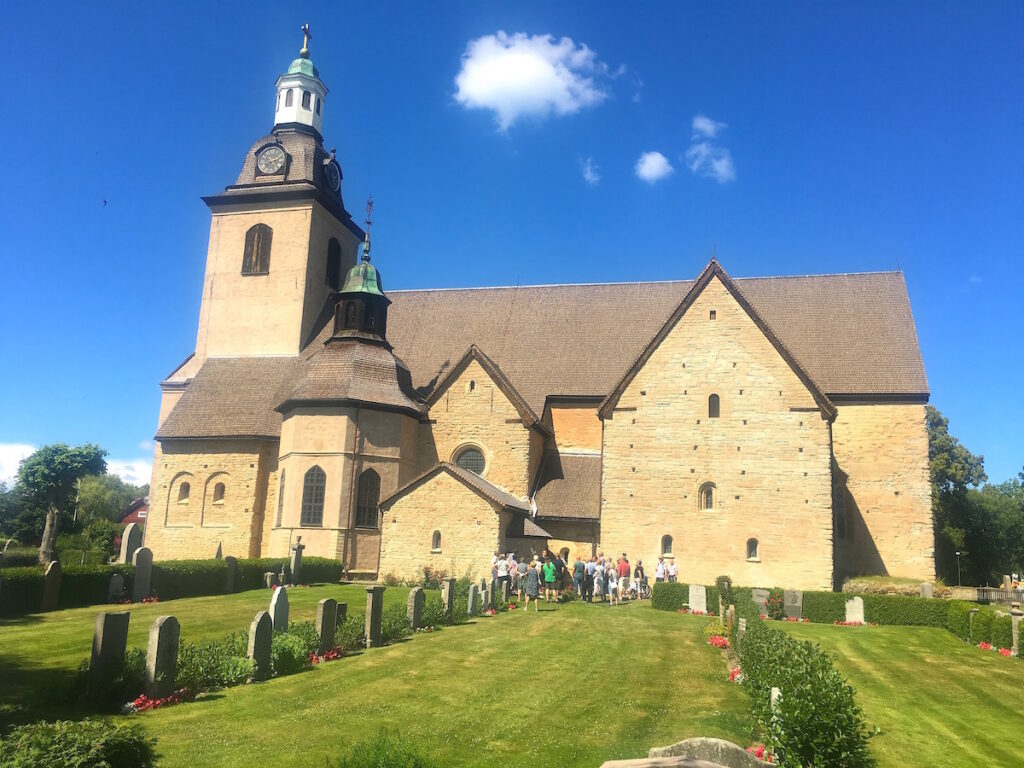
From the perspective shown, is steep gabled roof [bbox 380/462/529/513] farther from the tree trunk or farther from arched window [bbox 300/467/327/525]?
the tree trunk

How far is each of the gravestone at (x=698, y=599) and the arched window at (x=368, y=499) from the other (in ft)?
44.4

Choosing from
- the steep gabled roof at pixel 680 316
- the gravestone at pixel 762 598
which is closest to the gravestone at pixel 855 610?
the gravestone at pixel 762 598

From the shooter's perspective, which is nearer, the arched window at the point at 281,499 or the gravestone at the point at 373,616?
the gravestone at the point at 373,616

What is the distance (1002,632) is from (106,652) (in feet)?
68.3

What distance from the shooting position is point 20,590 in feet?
69.0

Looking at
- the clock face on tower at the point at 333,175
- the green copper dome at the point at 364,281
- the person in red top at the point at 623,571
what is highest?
the clock face on tower at the point at 333,175

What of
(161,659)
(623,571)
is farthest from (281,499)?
(161,659)

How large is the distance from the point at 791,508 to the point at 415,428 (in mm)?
15875

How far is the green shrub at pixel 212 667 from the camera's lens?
12.8 meters

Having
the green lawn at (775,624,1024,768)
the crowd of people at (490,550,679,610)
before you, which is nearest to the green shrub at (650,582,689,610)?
the crowd of people at (490,550,679,610)

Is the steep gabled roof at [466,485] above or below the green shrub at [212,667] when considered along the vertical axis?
above

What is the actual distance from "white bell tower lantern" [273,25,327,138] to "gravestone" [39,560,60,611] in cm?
2846

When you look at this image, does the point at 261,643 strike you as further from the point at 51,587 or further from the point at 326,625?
the point at 51,587

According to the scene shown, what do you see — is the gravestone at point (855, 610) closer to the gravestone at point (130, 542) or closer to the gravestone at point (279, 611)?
the gravestone at point (279, 611)
